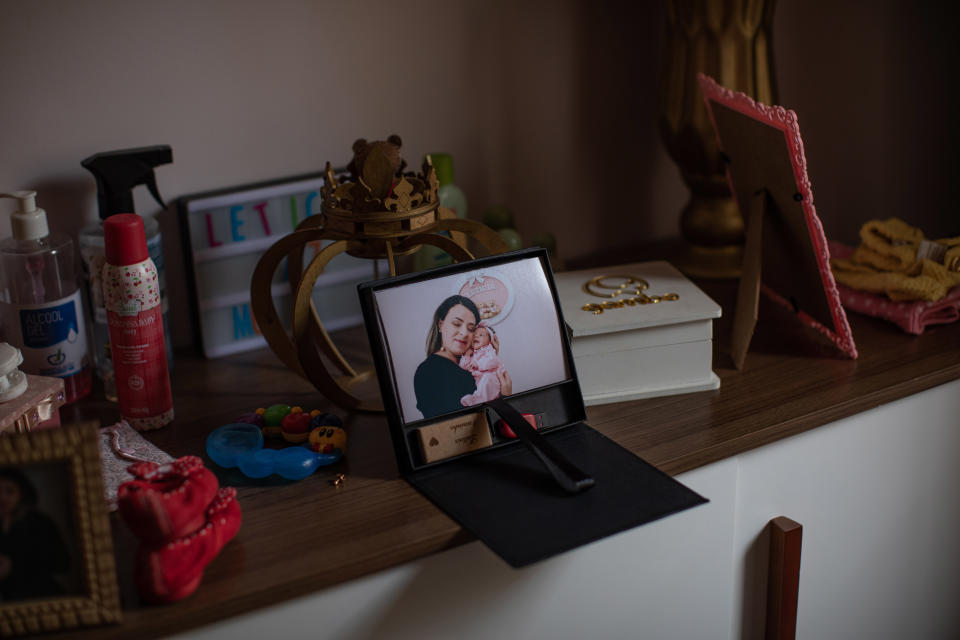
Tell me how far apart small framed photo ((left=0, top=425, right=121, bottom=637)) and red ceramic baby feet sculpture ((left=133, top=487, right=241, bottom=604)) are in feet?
0.08

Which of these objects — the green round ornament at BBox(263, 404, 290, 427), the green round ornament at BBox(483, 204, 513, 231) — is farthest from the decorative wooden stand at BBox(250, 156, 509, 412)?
the green round ornament at BBox(483, 204, 513, 231)

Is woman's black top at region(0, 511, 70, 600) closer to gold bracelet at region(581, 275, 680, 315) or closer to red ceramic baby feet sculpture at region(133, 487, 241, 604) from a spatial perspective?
red ceramic baby feet sculpture at region(133, 487, 241, 604)

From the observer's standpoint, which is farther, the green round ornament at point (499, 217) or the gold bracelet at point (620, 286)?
the green round ornament at point (499, 217)

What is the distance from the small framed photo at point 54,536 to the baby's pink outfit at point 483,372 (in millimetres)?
339

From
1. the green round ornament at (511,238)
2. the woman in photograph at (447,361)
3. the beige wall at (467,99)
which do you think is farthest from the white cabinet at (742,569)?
the beige wall at (467,99)

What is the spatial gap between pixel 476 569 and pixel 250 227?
1.75ft

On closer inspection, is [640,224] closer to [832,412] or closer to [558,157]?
[558,157]

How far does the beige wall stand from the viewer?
107 centimetres

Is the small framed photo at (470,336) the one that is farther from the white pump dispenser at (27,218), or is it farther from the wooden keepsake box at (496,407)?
the white pump dispenser at (27,218)

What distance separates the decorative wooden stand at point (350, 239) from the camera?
3.08ft

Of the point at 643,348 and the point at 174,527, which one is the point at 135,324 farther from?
the point at 643,348

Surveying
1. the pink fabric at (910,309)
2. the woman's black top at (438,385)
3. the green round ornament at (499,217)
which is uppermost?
the green round ornament at (499,217)

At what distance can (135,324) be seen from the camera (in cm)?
92

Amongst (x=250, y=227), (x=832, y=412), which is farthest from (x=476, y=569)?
(x=250, y=227)
